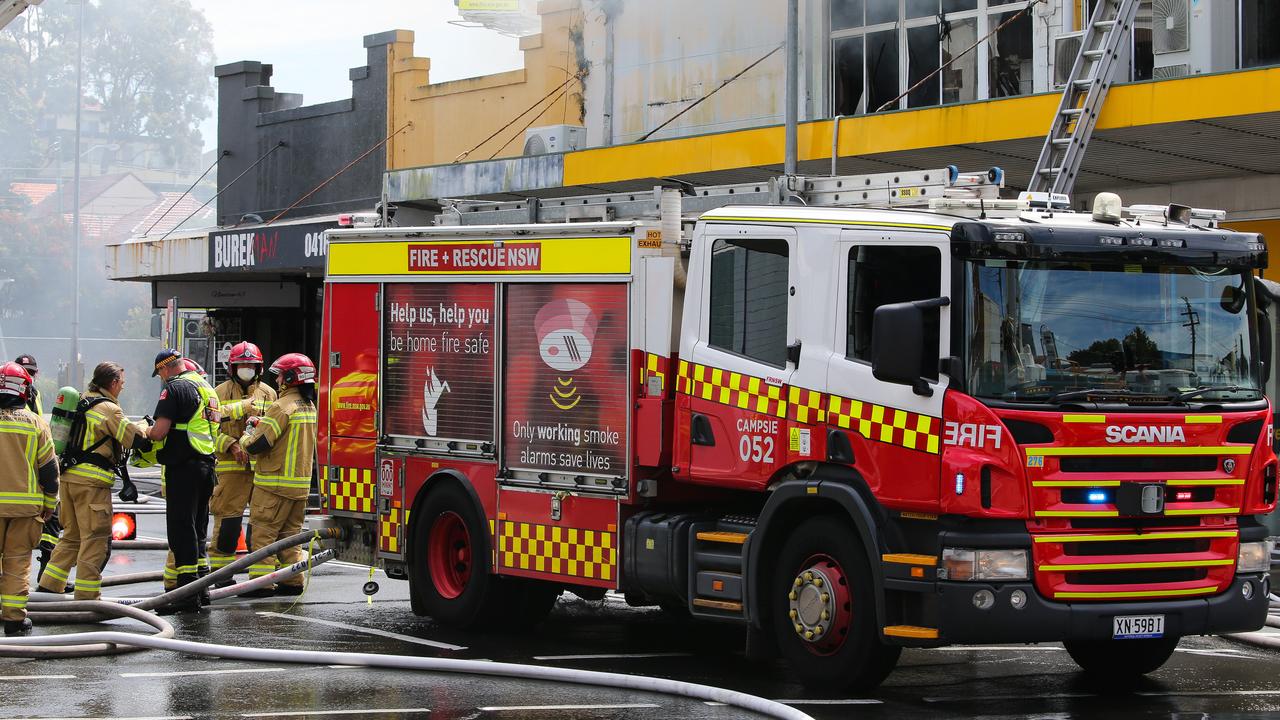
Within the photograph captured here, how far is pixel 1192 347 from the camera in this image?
8562mm

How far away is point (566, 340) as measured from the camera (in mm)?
10453

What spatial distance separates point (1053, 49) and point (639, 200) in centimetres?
1064

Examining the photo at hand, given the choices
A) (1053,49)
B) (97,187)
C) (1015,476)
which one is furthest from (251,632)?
(97,187)

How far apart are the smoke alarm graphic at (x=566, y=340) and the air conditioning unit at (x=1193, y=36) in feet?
32.9

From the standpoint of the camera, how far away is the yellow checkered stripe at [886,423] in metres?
8.27

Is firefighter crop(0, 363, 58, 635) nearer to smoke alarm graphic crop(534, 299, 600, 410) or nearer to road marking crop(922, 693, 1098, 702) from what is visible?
smoke alarm graphic crop(534, 299, 600, 410)

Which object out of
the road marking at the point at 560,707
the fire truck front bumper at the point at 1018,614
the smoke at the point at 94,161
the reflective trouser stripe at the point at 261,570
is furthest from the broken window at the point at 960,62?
the smoke at the point at 94,161

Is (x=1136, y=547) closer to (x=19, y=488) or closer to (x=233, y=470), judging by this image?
(x=19, y=488)

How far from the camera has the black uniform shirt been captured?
12188mm

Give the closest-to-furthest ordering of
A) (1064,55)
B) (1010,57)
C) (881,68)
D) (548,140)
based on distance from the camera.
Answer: (1064,55) < (1010,57) < (881,68) < (548,140)

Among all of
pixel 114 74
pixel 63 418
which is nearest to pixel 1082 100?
pixel 63 418

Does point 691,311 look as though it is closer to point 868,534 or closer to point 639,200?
point 639,200

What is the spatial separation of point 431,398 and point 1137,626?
487 cm

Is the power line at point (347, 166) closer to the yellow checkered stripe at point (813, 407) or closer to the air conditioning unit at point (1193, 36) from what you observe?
the air conditioning unit at point (1193, 36)
